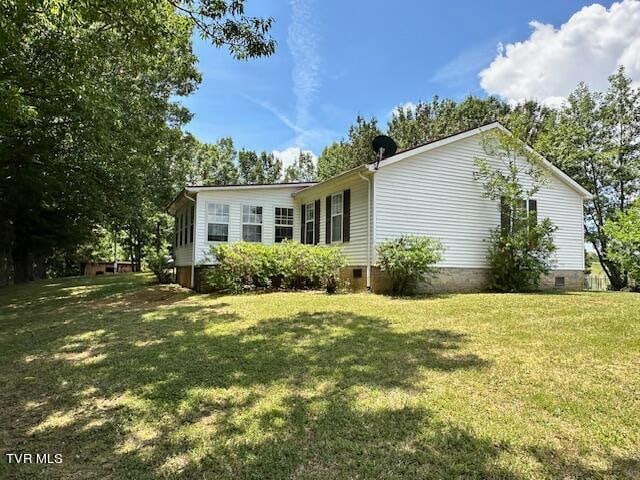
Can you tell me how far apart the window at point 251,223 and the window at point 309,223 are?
1.63m

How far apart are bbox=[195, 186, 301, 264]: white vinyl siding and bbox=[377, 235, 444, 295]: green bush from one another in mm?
4980

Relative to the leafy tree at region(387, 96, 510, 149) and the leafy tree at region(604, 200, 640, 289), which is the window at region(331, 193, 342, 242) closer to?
the leafy tree at region(604, 200, 640, 289)

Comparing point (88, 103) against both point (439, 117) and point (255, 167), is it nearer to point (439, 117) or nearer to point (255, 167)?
point (439, 117)

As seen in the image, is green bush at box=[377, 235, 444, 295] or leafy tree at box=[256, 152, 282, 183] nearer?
green bush at box=[377, 235, 444, 295]

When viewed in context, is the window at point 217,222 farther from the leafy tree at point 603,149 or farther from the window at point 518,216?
the leafy tree at point 603,149

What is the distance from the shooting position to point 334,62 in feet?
55.8

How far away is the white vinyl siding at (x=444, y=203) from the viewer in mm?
11555

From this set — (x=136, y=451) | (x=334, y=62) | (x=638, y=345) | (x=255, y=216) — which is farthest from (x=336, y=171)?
(x=136, y=451)

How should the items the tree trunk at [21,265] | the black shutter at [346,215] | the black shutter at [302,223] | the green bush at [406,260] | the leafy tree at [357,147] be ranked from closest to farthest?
the green bush at [406,260]
the black shutter at [346,215]
the black shutter at [302,223]
the tree trunk at [21,265]
the leafy tree at [357,147]

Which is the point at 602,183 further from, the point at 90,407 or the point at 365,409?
the point at 90,407

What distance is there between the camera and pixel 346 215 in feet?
41.4

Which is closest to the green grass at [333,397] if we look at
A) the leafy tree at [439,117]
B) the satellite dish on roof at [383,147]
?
the satellite dish on roof at [383,147]

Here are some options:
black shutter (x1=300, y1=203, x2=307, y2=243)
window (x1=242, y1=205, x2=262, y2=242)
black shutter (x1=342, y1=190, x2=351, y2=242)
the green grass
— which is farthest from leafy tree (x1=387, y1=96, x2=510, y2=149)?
the green grass

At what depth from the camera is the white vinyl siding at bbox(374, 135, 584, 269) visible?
37.9 feet
